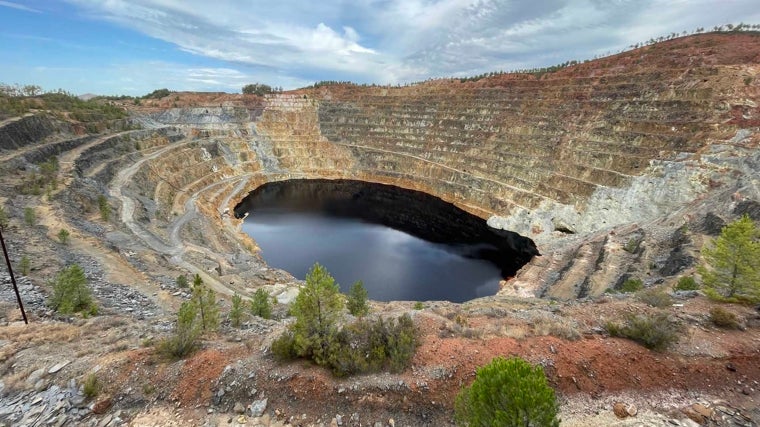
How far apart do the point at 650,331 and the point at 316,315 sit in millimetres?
10157

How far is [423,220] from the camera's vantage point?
52812 millimetres

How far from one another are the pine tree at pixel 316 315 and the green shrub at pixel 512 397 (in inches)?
209

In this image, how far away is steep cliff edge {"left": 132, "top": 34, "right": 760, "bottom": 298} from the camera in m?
33.9

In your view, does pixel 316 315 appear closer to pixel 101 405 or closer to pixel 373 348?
pixel 373 348

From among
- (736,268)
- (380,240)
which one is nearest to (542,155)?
(380,240)

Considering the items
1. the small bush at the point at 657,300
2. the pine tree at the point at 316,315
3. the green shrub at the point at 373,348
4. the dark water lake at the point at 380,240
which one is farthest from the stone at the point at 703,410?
the dark water lake at the point at 380,240

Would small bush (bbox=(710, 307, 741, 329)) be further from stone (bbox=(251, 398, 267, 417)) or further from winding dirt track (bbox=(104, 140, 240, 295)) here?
winding dirt track (bbox=(104, 140, 240, 295))

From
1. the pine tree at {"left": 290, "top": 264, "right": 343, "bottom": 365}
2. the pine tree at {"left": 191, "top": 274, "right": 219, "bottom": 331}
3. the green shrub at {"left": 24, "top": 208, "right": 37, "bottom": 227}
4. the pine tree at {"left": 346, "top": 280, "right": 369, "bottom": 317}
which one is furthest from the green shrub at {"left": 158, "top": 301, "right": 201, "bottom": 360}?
the green shrub at {"left": 24, "top": 208, "right": 37, "bottom": 227}

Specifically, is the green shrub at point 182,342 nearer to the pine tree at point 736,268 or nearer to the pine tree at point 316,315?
the pine tree at point 316,315

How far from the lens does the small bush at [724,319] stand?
1207 centimetres

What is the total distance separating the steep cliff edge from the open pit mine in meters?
0.29

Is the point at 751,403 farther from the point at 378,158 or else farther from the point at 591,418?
the point at 378,158

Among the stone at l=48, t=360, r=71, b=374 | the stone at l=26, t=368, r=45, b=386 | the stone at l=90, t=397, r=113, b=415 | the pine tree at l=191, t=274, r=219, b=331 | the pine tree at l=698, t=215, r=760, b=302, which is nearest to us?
the stone at l=90, t=397, r=113, b=415

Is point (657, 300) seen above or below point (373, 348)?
above
